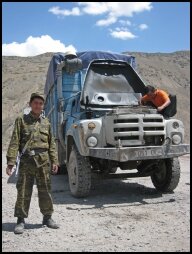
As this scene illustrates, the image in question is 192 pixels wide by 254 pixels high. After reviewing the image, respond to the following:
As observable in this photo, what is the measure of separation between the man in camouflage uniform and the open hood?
266 centimetres

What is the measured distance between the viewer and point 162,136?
7672 mm

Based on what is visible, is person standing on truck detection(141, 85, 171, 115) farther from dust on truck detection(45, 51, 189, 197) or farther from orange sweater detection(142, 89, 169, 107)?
dust on truck detection(45, 51, 189, 197)

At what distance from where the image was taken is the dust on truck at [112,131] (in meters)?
7.39

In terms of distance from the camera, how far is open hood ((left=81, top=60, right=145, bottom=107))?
855 centimetres

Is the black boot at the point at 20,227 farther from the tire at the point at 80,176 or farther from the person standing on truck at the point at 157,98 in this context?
the person standing on truck at the point at 157,98

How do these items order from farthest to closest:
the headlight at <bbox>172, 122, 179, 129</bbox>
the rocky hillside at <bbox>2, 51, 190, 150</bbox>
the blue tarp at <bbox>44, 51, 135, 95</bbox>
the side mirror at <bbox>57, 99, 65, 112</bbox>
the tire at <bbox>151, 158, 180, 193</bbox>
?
the rocky hillside at <bbox>2, 51, 190, 150</bbox> → the blue tarp at <bbox>44, 51, 135, 95</bbox> → the side mirror at <bbox>57, 99, 65, 112</bbox> → the tire at <bbox>151, 158, 180, 193</bbox> → the headlight at <bbox>172, 122, 179, 129</bbox>

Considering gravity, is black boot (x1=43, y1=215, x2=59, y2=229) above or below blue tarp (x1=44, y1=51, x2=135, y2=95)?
below

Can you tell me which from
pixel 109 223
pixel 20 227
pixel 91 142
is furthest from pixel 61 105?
pixel 20 227

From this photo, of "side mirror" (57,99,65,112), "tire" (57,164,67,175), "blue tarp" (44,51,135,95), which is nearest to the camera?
"side mirror" (57,99,65,112)

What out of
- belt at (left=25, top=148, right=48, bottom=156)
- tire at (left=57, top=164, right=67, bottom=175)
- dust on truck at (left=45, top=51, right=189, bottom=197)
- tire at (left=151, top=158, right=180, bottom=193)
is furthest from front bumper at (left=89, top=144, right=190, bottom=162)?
tire at (left=57, top=164, right=67, bottom=175)

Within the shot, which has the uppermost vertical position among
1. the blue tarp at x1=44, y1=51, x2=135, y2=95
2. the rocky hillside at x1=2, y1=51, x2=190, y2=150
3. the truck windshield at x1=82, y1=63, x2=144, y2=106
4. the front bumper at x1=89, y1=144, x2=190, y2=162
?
the rocky hillside at x1=2, y1=51, x2=190, y2=150

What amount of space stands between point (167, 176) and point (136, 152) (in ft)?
4.55

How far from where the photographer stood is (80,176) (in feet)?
25.3

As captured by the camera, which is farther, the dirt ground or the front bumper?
the front bumper
